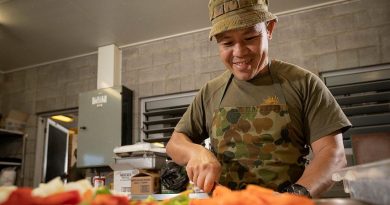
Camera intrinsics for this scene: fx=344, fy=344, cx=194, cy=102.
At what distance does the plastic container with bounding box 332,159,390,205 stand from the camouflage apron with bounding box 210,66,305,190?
1.58 feet

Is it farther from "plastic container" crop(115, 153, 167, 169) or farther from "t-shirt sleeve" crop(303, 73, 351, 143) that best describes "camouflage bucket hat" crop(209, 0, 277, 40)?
"plastic container" crop(115, 153, 167, 169)

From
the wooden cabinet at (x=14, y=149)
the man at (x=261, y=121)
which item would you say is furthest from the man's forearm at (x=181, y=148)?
the wooden cabinet at (x=14, y=149)

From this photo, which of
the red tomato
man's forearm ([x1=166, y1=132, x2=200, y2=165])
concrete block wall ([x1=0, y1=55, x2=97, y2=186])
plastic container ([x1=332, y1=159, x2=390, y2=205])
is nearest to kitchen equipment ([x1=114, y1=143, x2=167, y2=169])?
concrete block wall ([x1=0, y1=55, x2=97, y2=186])

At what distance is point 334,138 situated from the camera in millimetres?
1245

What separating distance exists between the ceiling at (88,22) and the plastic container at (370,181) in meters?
3.36

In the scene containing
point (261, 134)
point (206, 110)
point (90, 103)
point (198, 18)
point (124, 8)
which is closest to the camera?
point (261, 134)

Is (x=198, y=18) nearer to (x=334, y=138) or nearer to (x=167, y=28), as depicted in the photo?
(x=167, y=28)

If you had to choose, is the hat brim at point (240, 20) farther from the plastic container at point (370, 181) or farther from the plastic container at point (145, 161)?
the plastic container at point (145, 161)

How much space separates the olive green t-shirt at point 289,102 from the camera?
1269 mm

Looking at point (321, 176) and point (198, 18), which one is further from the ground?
point (198, 18)

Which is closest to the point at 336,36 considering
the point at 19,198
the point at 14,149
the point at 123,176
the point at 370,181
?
the point at 123,176

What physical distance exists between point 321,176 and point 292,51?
121 inches

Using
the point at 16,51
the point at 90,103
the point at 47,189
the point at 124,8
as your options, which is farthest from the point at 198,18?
the point at 47,189

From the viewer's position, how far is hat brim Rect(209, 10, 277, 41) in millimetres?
1267
